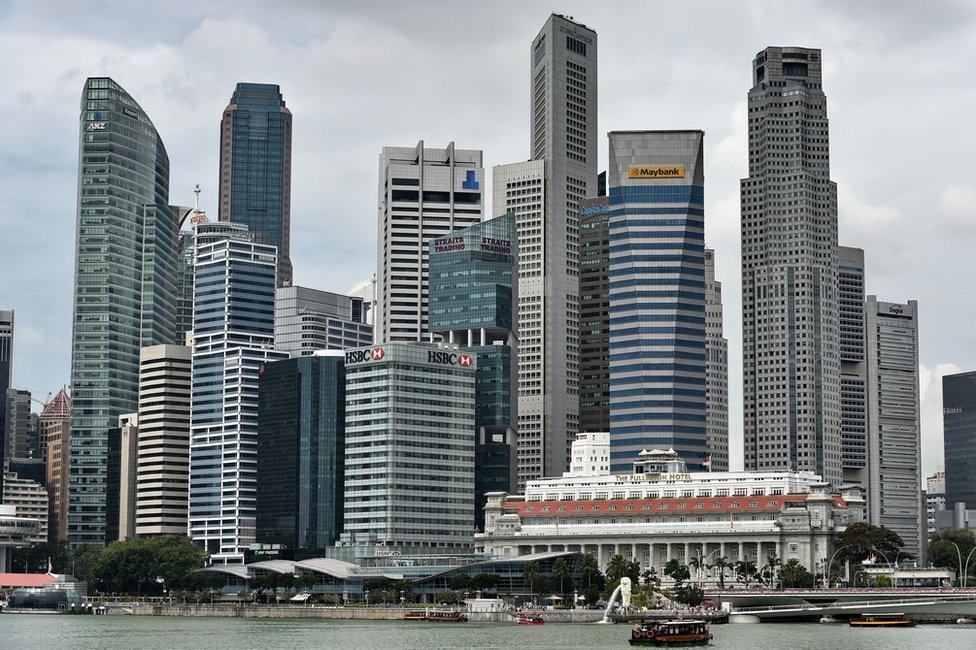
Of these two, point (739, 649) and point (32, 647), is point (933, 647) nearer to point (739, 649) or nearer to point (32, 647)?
point (739, 649)

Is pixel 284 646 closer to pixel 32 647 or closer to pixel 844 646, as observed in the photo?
pixel 32 647

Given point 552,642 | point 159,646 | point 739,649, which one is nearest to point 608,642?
point 552,642

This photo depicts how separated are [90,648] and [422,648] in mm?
40825

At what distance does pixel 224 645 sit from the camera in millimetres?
197500

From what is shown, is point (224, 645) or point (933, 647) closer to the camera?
point (933, 647)

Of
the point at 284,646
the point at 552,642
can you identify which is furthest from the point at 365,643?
the point at 552,642

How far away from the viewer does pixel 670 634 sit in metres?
193

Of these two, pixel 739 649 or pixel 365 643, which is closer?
pixel 739 649

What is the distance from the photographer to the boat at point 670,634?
633 feet

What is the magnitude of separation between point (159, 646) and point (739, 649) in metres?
70.8

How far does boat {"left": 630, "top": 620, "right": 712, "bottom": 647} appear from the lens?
7594 inches

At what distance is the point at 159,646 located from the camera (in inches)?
7761

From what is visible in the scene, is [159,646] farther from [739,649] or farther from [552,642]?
[739,649]

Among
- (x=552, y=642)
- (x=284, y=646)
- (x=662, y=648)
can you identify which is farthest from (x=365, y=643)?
(x=662, y=648)
